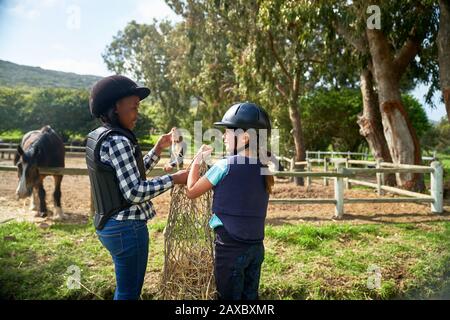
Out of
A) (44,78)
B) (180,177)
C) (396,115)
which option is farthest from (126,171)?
(44,78)

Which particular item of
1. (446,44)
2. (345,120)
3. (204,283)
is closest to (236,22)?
(446,44)

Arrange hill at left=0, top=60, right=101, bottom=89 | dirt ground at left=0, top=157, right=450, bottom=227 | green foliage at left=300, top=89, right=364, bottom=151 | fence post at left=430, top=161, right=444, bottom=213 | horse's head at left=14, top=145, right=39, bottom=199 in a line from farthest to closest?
hill at left=0, top=60, right=101, bottom=89
green foliage at left=300, top=89, right=364, bottom=151
fence post at left=430, top=161, right=444, bottom=213
dirt ground at left=0, top=157, right=450, bottom=227
horse's head at left=14, top=145, right=39, bottom=199

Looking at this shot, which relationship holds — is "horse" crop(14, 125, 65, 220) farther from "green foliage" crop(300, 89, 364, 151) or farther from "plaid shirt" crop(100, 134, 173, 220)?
"green foliage" crop(300, 89, 364, 151)

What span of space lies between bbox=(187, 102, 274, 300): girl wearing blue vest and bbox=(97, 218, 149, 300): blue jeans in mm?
383

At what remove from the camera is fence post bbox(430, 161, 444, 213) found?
270 inches

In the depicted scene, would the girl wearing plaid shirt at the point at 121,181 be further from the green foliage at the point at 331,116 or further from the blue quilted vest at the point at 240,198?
the green foliage at the point at 331,116

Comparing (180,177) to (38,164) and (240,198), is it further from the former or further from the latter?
(38,164)

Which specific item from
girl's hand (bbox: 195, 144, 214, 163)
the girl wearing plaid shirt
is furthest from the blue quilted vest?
the girl wearing plaid shirt

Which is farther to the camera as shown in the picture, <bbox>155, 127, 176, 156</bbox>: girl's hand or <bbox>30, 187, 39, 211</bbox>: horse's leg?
<bbox>30, 187, 39, 211</bbox>: horse's leg

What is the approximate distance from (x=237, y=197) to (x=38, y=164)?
5240 millimetres

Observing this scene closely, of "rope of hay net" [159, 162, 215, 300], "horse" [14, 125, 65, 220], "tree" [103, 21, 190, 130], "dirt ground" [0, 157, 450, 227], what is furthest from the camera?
"tree" [103, 21, 190, 130]
